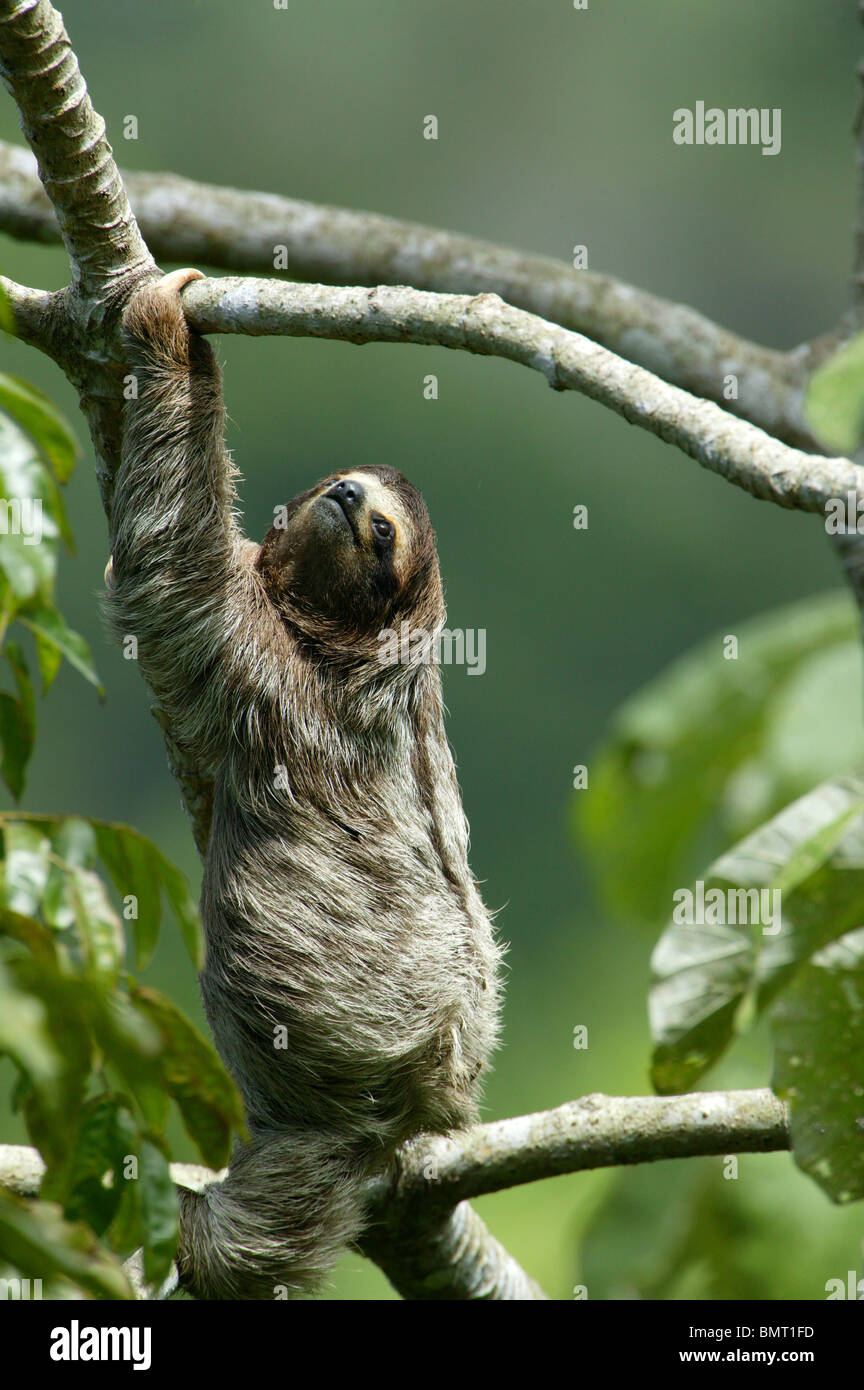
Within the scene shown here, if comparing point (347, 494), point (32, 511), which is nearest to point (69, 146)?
point (347, 494)

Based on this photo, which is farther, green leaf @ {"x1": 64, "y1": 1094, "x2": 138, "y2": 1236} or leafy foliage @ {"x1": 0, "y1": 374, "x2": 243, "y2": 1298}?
green leaf @ {"x1": 64, "y1": 1094, "x2": 138, "y2": 1236}

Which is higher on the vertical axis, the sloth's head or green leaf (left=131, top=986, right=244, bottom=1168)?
the sloth's head

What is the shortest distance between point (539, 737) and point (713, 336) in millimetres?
16281

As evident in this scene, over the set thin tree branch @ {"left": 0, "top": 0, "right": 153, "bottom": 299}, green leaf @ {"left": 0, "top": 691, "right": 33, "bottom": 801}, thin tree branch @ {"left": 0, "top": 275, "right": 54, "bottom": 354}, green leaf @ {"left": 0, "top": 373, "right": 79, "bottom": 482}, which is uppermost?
thin tree branch @ {"left": 0, "top": 0, "right": 153, "bottom": 299}

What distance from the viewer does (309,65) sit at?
26094 mm

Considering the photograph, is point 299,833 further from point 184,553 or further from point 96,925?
point 96,925

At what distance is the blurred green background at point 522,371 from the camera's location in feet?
67.8

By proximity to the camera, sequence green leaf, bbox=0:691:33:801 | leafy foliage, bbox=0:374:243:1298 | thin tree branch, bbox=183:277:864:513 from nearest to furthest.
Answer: leafy foliage, bbox=0:374:243:1298 < green leaf, bbox=0:691:33:801 < thin tree branch, bbox=183:277:864:513

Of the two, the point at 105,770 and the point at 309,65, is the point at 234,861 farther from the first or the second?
the point at 309,65

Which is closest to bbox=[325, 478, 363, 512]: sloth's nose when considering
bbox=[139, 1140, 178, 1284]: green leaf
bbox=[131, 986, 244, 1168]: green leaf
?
bbox=[131, 986, 244, 1168]: green leaf

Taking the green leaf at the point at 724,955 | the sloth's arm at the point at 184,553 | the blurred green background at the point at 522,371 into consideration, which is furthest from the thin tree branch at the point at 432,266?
the blurred green background at the point at 522,371

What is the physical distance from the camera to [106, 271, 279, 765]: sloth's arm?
12.4 ft

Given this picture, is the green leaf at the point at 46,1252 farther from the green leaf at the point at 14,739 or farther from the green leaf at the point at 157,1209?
the green leaf at the point at 14,739

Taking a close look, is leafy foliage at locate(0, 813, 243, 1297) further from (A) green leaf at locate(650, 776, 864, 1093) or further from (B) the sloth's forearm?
(B) the sloth's forearm
